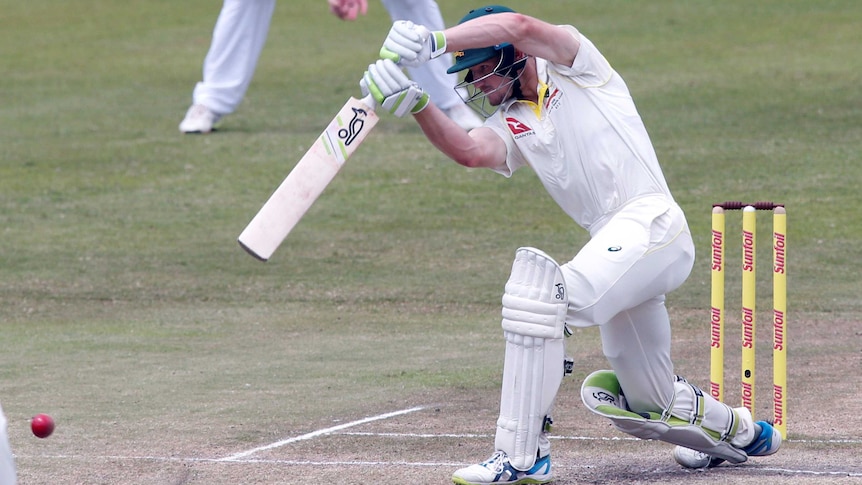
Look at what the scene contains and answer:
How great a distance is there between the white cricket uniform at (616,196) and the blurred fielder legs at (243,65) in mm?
7582

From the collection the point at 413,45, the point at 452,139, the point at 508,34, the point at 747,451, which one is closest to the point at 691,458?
the point at 747,451

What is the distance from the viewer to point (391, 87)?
496 cm

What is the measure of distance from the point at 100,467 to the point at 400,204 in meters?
6.83

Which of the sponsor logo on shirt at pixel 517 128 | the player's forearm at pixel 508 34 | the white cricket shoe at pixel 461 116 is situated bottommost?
the white cricket shoe at pixel 461 116

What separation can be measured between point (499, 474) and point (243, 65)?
9.52 metres

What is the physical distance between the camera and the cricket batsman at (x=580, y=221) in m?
4.86

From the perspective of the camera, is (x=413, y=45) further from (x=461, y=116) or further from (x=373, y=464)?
(x=461, y=116)

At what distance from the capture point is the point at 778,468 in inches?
214

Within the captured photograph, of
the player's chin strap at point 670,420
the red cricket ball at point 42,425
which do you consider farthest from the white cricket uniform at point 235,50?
the red cricket ball at point 42,425

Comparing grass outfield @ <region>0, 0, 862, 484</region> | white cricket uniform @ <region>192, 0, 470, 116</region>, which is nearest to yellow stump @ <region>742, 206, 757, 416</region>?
grass outfield @ <region>0, 0, 862, 484</region>

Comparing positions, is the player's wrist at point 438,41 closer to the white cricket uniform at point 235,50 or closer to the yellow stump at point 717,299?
the yellow stump at point 717,299

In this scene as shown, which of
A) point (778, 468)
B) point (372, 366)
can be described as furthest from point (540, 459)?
point (372, 366)

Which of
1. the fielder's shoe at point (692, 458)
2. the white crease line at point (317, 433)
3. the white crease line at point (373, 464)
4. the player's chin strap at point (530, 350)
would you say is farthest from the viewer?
the white crease line at point (317, 433)

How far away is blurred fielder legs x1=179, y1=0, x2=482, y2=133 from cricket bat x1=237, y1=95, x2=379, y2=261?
25.2ft
